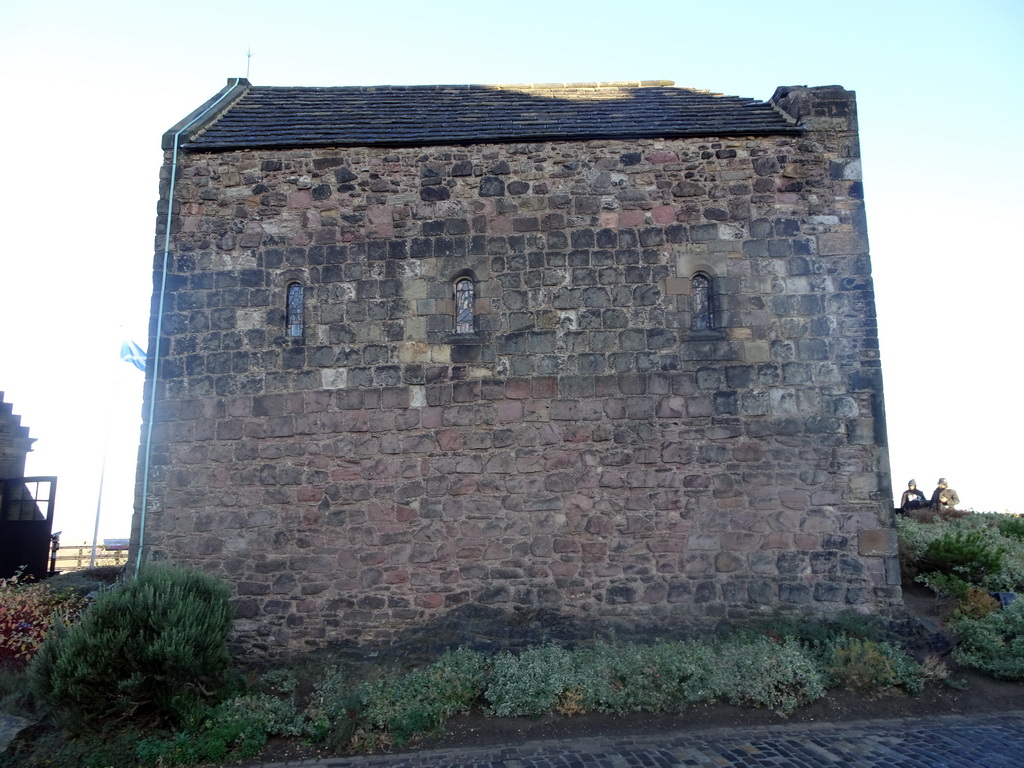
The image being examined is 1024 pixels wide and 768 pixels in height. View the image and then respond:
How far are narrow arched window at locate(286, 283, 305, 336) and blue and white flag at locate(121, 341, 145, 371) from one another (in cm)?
214

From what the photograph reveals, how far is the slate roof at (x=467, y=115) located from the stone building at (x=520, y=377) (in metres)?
0.09

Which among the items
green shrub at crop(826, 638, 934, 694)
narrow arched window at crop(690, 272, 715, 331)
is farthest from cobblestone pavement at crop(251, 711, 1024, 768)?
narrow arched window at crop(690, 272, 715, 331)

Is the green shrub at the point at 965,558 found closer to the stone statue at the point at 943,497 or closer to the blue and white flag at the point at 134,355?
the stone statue at the point at 943,497

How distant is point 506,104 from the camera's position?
34.6 ft

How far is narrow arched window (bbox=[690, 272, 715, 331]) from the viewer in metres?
8.76

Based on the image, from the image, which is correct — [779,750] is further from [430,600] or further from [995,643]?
[430,600]

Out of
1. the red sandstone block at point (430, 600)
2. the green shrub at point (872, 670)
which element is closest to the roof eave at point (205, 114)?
the red sandstone block at point (430, 600)

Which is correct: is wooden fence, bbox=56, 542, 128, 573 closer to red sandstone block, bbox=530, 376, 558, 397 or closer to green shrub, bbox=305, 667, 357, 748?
green shrub, bbox=305, 667, 357, 748

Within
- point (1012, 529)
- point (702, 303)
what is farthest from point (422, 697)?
point (1012, 529)

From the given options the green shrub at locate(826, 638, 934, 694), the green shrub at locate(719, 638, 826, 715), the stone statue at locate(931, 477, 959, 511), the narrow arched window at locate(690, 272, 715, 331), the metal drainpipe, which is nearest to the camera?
the green shrub at locate(719, 638, 826, 715)

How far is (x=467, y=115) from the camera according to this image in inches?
396

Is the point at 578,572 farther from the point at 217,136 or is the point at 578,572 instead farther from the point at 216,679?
the point at 217,136

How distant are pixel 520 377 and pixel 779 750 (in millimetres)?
4686

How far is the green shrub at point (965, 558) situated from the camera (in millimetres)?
9070
